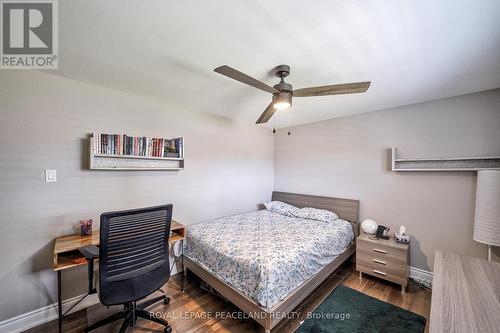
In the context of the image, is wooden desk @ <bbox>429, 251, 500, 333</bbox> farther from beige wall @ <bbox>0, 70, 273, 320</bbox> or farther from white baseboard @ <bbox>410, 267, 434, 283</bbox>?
beige wall @ <bbox>0, 70, 273, 320</bbox>

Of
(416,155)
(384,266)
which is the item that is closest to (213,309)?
(384,266)

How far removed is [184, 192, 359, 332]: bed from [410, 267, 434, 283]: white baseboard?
756 mm

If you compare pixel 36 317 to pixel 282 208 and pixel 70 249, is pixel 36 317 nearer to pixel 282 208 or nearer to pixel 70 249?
pixel 70 249

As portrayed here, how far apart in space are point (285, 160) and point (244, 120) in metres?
1.24

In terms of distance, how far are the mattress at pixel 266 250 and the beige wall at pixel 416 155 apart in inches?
28.2

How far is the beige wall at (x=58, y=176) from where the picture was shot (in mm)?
1828

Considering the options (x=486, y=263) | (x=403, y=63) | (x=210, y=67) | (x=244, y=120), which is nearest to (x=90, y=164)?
(x=210, y=67)

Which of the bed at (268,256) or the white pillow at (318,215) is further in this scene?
the white pillow at (318,215)

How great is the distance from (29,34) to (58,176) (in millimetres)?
1260

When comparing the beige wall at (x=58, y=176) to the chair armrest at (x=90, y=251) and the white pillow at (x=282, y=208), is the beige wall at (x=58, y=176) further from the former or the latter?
the white pillow at (x=282, y=208)

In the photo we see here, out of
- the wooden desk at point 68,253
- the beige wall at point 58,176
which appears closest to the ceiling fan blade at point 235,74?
the beige wall at point 58,176

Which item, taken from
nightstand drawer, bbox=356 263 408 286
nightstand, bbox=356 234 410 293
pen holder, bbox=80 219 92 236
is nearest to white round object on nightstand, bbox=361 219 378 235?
nightstand, bbox=356 234 410 293

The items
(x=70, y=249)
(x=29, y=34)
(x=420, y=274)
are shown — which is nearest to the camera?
(x=29, y=34)

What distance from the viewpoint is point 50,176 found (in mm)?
2010
